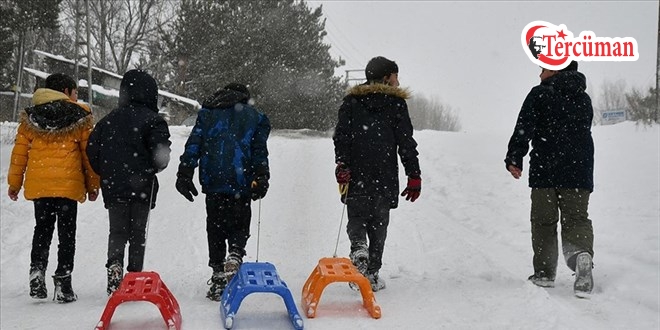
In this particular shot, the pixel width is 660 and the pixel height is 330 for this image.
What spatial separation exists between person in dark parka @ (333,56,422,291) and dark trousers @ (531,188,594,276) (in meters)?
1.04

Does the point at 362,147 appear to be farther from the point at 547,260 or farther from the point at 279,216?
the point at 279,216

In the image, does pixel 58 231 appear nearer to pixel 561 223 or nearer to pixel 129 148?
pixel 129 148

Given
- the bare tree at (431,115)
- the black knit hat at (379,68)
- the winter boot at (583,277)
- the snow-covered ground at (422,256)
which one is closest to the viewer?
the snow-covered ground at (422,256)

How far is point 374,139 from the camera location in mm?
5266

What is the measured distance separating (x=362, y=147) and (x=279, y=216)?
3941 mm

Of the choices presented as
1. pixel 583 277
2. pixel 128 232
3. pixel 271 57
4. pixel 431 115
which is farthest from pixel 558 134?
pixel 431 115

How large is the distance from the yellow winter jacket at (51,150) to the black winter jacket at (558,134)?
3.61m

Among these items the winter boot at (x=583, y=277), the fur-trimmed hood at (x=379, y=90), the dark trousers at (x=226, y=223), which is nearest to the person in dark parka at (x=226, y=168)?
the dark trousers at (x=226, y=223)

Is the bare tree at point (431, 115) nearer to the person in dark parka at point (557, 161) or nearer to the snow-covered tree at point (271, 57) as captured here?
the snow-covered tree at point (271, 57)

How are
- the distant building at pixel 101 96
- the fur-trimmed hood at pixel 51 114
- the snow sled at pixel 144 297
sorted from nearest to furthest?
the snow sled at pixel 144 297, the fur-trimmed hood at pixel 51 114, the distant building at pixel 101 96

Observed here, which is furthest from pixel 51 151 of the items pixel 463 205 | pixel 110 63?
pixel 110 63

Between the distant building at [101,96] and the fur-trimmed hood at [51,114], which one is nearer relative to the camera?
the fur-trimmed hood at [51,114]

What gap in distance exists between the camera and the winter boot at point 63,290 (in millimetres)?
4879

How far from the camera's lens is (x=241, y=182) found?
4.85 meters
